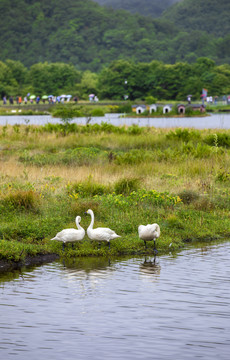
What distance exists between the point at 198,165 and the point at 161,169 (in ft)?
4.29

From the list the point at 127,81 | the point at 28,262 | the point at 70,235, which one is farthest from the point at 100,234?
the point at 127,81

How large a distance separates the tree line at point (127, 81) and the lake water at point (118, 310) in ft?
365

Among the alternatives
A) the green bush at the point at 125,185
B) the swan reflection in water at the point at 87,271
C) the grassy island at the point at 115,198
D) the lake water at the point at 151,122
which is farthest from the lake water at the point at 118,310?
the lake water at the point at 151,122

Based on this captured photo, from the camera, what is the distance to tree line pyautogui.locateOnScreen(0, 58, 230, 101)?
413 ft

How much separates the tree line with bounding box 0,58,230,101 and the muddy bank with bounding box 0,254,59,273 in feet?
362

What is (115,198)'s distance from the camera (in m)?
16.2

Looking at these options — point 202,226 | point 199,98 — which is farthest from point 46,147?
point 199,98

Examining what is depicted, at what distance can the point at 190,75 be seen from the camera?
129875 millimetres

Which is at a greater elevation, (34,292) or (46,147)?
(46,147)

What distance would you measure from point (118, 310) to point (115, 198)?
23.3ft

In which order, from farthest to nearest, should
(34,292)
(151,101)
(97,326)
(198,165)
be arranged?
(151,101) → (198,165) → (34,292) → (97,326)

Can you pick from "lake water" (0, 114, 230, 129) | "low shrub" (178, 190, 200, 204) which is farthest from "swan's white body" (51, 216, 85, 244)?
"lake water" (0, 114, 230, 129)

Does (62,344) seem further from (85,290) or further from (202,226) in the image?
(202,226)

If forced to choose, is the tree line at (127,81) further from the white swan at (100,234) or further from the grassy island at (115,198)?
the white swan at (100,234)
